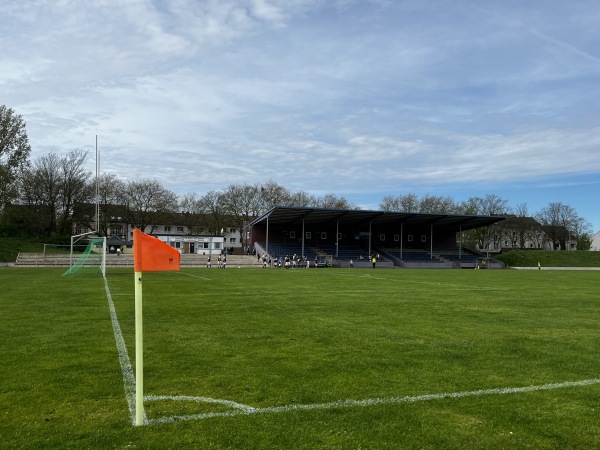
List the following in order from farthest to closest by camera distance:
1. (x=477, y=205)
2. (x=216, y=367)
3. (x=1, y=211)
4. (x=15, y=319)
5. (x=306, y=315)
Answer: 1. (x=477, y=205)
2. (x=1, y=211)
3. (x=306, y=315)
4. (x=15, y=319)
5. (x=216, y=367)

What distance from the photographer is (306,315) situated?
11781 millimetres

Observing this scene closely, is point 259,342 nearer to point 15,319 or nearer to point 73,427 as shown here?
point 73,427

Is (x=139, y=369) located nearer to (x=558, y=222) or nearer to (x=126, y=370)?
(x=126, y=370)

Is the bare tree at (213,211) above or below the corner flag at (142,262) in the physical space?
above

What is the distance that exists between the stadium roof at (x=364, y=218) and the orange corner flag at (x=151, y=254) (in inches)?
1857

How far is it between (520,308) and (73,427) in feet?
42.2

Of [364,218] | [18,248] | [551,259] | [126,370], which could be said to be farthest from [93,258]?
[551,259]

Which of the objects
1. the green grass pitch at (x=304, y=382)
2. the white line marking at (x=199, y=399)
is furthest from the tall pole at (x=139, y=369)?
the white line marking at (x=199, y=399)

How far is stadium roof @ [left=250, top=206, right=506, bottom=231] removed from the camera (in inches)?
2208

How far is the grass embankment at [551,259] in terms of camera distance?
71094 millimetres

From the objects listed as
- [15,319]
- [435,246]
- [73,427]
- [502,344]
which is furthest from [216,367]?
[435,246]

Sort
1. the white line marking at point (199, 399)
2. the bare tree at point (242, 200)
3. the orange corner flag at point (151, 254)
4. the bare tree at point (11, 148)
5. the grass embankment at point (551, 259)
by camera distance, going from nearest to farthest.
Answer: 1. the orange corner flag at point (151, 254)
2. the white line marking at point (199, 399)
3. the bare tree at point (11, 148)
4. the grass embankment at point (551, 259)
5. the bare tree at point (242, 200)

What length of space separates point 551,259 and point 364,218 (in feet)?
109

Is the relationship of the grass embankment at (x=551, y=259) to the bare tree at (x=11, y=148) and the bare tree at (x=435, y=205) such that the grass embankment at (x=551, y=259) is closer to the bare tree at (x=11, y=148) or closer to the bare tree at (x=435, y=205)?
the bare tree at (x=435, y=205)
